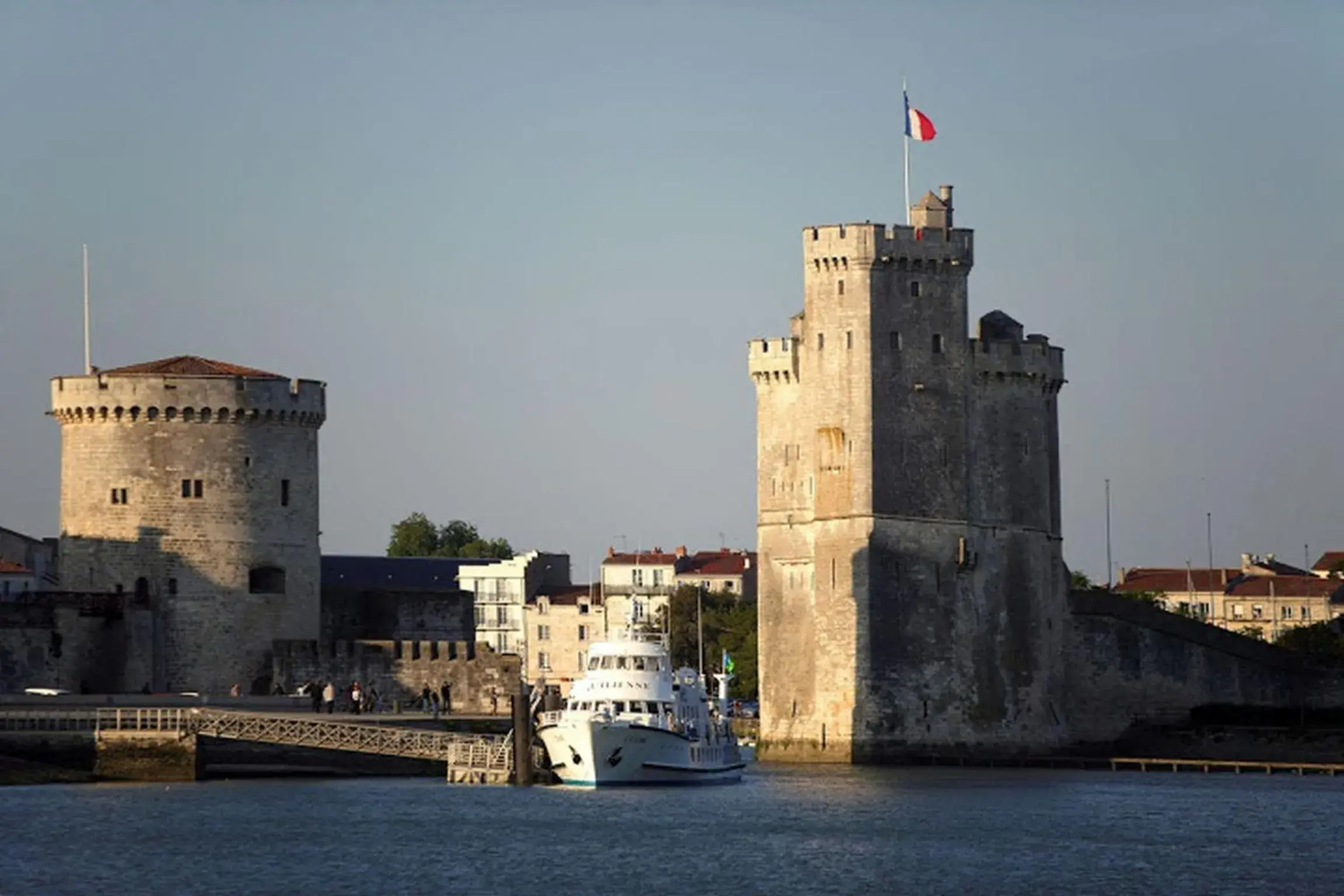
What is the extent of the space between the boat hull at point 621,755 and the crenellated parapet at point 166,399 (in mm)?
9940

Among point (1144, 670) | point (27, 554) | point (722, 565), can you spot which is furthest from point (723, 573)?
point (1144, 670)

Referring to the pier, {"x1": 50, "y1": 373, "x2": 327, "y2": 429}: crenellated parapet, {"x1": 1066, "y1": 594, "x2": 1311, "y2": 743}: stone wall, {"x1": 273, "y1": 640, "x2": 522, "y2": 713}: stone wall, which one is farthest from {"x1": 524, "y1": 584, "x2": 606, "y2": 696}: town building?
the pier

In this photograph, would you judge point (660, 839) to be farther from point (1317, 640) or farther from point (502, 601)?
point (502, 601)

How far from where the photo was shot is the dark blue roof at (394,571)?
129250 millimetres

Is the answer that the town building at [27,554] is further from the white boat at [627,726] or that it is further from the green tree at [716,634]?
the white boat at [627,726]

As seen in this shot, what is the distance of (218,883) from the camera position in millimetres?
55469

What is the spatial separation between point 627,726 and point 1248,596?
8805cm

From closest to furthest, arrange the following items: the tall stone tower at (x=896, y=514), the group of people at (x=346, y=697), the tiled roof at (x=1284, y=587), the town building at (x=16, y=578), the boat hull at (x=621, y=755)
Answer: the boat hull at (x=621, y=755), the group of people at (x=346, y=697), the tall stone tower at (x=896, y=514), the town building at (x=16, y=578), the tiled roof at (x=1284, y=587)

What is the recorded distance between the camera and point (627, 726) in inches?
2955

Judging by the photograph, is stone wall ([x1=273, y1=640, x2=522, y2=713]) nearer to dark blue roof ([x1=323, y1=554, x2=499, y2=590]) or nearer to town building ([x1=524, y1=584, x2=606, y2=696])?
dark blue roof ([x1=323, y1=554, x2=499, y2=590])

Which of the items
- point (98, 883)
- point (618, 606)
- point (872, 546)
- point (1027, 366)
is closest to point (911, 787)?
point (872, 546)

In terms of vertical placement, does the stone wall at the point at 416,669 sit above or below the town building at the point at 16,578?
below

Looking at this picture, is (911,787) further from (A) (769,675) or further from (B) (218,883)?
(B) (218,883)

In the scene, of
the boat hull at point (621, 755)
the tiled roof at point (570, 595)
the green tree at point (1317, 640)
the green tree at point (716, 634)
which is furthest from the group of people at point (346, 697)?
the tiled roof at point (570, 595)
